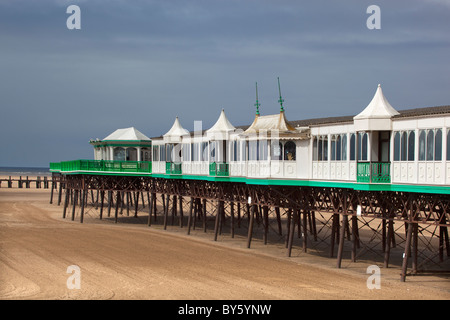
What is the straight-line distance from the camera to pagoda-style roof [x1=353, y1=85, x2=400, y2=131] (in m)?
25.1

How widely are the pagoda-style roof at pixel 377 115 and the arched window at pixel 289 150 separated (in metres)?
5.15

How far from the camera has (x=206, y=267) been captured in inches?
1102

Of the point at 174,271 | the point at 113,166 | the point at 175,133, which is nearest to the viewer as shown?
the point at 174,271

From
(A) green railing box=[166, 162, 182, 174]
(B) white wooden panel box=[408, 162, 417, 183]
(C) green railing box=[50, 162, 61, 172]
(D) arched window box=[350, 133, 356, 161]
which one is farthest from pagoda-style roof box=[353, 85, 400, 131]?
(C) green railing box=[50, 162, 61, 172]

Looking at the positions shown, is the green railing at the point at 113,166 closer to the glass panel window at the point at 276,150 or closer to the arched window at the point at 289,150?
the glass panel window at the point at 276,150

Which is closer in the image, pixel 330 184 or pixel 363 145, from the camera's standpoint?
pixel 363 145

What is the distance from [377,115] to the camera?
82.9 ft

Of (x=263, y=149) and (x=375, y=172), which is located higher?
(x=263, y=149)

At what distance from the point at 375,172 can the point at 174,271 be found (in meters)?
8.61

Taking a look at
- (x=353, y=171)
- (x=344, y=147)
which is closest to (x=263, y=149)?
(x=344, y=147)

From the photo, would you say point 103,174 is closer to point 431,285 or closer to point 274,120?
point 274,120

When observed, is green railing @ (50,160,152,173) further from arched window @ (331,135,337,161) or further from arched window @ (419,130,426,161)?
arched window @ (419,130,426,161)

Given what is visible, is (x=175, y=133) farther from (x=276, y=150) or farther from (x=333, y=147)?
(x=333, y=147)
